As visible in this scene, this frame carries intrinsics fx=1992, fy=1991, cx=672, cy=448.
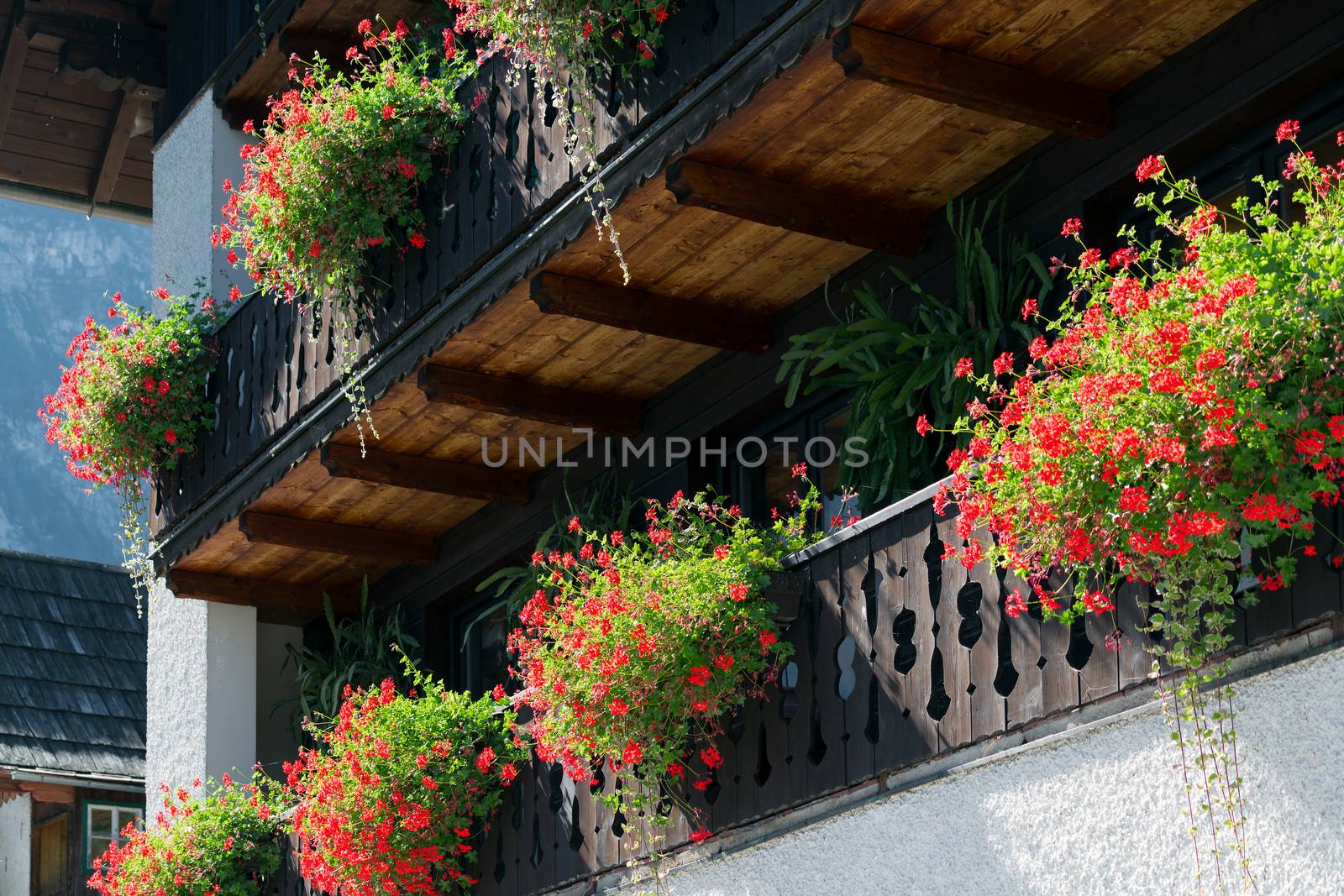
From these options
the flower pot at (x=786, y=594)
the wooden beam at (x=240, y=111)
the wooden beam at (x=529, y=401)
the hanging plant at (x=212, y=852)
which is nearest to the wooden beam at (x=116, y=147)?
the wooden beam at (x=240, y=111)

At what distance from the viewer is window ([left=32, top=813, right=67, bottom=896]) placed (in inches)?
682

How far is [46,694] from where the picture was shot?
60.1ft

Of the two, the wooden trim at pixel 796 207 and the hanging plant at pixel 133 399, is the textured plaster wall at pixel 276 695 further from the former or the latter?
the wooden trim at pixel 796 207

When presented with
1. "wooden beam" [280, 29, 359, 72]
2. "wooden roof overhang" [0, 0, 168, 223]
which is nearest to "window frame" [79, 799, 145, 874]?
"wooden roof overhang" [0, 0, 168, 223]

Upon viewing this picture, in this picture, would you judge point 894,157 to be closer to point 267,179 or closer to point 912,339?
point 912,339

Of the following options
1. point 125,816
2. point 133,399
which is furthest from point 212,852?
point 125,816

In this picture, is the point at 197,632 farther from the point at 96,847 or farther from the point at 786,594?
the point at 786,594

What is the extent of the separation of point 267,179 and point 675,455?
2.63 metres

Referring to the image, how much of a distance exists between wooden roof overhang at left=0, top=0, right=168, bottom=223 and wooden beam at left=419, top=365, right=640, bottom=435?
6449mm

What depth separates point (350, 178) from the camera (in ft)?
33.6

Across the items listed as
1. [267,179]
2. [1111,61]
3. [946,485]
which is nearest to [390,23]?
[267,179]

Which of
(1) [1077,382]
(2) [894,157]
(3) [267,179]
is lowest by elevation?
(1) [1077,382]

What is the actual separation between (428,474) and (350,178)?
6.65 ft

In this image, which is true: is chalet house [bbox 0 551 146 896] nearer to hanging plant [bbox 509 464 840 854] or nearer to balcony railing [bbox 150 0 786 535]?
balcony railing [bbox 150 0 786 535]
